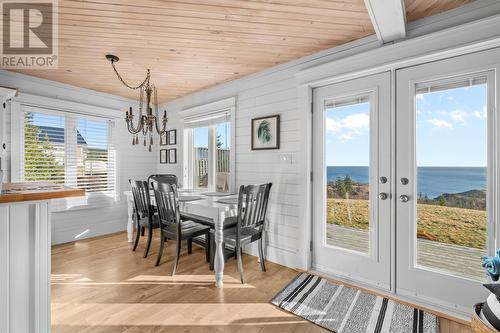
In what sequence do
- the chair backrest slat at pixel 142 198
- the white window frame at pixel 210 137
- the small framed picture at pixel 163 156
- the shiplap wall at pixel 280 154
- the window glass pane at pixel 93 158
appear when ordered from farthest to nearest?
the small framed picture at pixel 163 156 → the window glass pane at pixel 93 158 → the white window frame at pixel 210 137 → the chair backrest slat at pixel 142 198 → the shiplap wall at pixel 280 154

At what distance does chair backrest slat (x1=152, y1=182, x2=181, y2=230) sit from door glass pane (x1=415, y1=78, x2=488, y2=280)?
2.30 m

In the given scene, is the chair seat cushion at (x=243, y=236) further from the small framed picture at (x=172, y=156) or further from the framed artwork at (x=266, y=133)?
the small framed picture at (x=172, y=156)

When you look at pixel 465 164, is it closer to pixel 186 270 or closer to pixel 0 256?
pixel 186 270

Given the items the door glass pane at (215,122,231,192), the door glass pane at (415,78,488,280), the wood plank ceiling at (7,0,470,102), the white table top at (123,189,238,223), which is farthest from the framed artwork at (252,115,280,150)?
the door glass pane at (415,78,488,280)

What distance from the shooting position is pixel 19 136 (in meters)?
3.27

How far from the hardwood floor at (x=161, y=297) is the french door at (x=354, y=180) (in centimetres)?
56

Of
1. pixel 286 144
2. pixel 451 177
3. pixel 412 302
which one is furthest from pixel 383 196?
pixel 286 144

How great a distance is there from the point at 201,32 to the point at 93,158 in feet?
9.80

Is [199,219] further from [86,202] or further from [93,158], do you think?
[93,158]

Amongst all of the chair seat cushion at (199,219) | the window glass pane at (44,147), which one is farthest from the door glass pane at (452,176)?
the window glass pane at (44,147)

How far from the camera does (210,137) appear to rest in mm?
3953

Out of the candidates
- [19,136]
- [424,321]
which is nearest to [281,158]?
[424,321]

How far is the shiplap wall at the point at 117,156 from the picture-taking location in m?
3.34

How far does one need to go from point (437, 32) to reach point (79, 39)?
3177 millimetres
